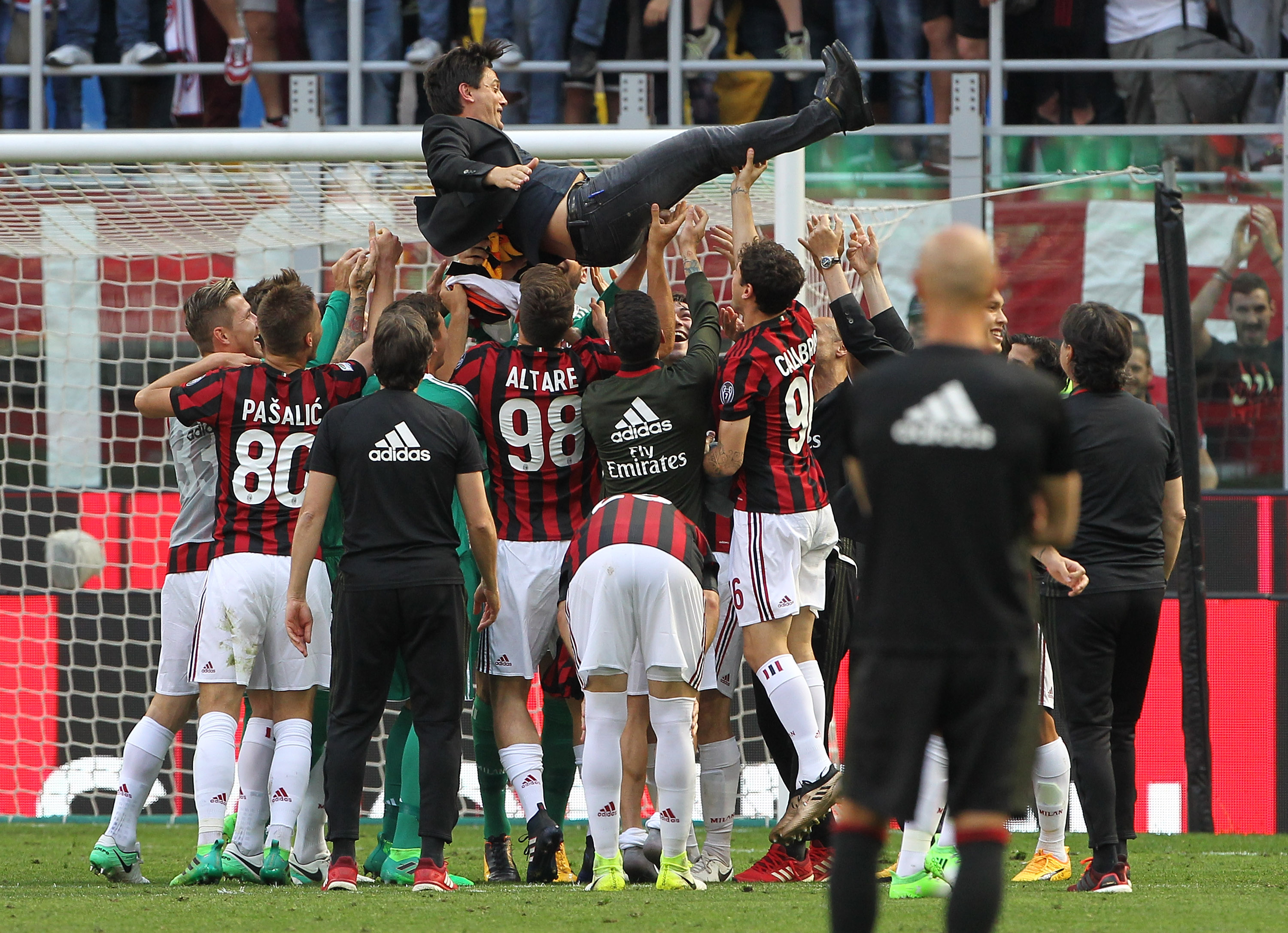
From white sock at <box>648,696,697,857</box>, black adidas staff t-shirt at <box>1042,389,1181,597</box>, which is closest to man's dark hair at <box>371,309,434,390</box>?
white sock at <box>648,696,697,857</box>

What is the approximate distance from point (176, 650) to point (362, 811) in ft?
9.17

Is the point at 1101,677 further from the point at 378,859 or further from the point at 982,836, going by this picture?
the point at 378,859

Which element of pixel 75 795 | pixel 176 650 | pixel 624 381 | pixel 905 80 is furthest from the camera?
pixel 905 80

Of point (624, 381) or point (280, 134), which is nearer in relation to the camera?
point (624, 381)

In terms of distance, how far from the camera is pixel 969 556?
10.3 ft

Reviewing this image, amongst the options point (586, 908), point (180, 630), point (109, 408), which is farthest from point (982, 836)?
point (109, 408)

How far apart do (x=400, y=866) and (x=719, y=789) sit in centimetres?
125

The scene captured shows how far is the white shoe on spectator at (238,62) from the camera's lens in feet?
34.4

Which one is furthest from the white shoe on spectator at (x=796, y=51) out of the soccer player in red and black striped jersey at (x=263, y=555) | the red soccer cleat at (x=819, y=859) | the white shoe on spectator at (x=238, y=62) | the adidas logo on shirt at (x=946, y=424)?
the adidas logo on shirt at (x=946, y=424)

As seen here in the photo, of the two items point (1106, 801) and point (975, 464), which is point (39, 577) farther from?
point (975, 464)

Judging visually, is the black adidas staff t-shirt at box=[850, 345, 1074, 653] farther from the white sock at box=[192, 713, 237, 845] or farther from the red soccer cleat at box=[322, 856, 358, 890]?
the white sock at box=[192, 713, 237, 845]

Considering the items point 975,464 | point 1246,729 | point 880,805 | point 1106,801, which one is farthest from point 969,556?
point 1246,729

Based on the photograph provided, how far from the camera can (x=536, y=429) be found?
578 cm

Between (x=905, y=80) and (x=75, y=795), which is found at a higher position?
(x=905, y=80)
